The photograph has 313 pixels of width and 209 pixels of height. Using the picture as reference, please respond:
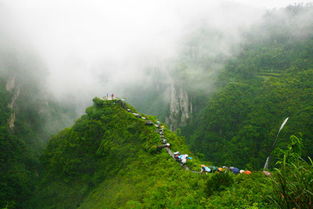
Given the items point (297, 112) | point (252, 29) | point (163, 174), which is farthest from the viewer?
point (252, 29)

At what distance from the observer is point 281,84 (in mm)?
72188

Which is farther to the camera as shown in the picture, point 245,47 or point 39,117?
point 245,47

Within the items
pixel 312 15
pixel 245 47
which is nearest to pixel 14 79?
pixel 245 47

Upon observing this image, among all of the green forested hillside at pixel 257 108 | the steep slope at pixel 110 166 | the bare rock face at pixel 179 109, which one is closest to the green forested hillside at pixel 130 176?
the steep slope at pixel 110 166

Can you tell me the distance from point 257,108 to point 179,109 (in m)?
48.9

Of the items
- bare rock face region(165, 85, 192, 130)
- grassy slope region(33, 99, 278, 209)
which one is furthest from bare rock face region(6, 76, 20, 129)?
bare rock face region(165, 85, 192, 130)

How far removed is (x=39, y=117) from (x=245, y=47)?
144 metres

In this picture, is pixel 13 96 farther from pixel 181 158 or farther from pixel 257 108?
pixel 257 108

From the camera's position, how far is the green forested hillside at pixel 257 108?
172 feet

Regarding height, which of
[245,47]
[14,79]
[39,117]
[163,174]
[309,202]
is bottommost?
[309,202]

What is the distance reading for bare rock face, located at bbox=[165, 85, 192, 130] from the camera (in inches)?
4134

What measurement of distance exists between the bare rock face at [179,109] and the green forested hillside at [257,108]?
1083 centimetres

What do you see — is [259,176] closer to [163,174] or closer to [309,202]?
[163,174]

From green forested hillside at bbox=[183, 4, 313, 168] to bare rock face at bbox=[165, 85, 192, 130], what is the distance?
10830 mm
